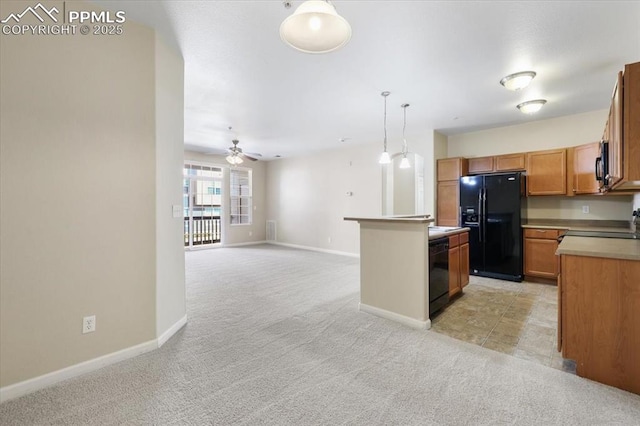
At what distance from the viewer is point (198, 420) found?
1.67m

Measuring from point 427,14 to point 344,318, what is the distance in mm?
2989

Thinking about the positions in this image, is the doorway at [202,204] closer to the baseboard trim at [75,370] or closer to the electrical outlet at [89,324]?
the baseboard trim at [75,370]

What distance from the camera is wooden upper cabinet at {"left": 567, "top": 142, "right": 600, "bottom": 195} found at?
4258 millimetres

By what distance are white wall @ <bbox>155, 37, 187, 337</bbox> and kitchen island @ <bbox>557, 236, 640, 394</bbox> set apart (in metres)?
3.34

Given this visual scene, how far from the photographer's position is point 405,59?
9.68 ft

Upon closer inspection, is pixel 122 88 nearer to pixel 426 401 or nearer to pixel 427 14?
pixel 427 14

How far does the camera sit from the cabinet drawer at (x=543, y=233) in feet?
14.7

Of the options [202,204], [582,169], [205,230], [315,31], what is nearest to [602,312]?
[315,31]

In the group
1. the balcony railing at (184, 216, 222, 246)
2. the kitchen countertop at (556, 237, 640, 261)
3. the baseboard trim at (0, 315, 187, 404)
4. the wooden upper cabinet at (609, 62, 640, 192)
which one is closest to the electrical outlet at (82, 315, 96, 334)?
the baseboard trim at (0, 315, 187, 404)

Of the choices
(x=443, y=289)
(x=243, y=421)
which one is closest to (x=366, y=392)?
(x=243, y=421)

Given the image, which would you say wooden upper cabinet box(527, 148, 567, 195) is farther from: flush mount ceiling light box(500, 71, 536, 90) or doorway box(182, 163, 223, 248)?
doorway box(182, 163, 223, 248)

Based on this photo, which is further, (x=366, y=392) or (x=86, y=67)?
(x=86, y=67)

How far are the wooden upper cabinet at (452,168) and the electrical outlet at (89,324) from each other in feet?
18.4

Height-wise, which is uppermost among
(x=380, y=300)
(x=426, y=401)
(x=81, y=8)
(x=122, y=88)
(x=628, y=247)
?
(x=81, y=8)
